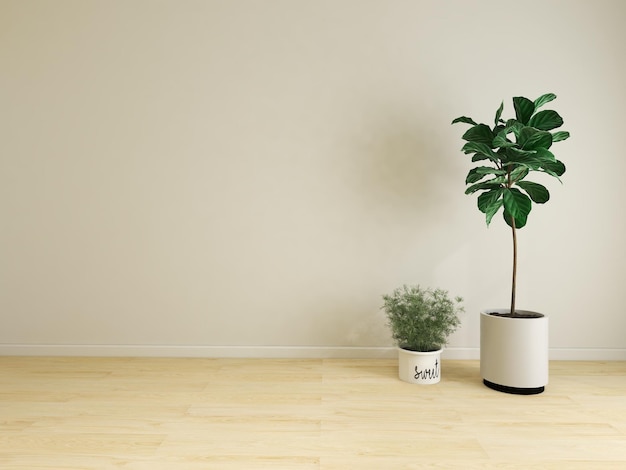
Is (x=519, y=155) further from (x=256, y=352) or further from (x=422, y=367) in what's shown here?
(x=256, y=352)

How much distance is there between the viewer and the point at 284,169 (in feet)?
8.74

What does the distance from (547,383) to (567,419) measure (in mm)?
400

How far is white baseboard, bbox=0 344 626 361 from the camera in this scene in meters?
2.62

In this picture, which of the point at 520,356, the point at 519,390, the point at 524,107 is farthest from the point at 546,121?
the point at 519,390

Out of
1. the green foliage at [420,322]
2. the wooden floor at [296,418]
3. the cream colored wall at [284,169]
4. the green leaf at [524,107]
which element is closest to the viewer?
the wooden floor at [296,418]

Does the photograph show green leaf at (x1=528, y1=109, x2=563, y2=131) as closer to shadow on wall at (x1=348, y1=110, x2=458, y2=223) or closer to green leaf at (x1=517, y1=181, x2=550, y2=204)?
green leaf at (x1=517, y1=181, x2=550, y2=204)

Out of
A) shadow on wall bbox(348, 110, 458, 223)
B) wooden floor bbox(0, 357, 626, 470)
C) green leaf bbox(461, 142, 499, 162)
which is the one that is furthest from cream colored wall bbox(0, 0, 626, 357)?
green leaf bbox(461, 142, 499, 162)

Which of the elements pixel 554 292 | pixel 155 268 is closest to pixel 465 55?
pixel 554 292

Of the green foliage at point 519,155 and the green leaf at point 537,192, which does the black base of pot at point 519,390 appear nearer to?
the green foliage at point 519,155

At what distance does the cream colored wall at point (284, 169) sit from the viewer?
2.62 m

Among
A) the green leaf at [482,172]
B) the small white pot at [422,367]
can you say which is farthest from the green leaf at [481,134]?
the small white pot at [422,367]

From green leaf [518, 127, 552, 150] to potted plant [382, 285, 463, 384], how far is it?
2.60 feet

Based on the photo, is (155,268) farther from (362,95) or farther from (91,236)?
(362,95)

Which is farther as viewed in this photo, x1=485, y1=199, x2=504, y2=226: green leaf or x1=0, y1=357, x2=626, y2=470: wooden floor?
x1=485, y1=199, x2=504, y2=226: green leaf
